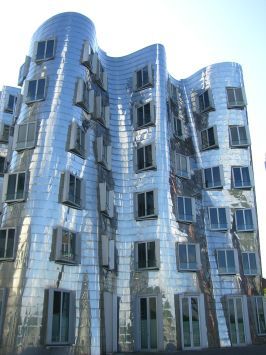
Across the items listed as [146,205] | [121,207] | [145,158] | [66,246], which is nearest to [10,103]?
[145,158]

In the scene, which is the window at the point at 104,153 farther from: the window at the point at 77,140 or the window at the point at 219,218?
the window at the point at 219,218

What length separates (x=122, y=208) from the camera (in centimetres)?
3228

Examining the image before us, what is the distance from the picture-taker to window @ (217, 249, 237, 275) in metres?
32.7

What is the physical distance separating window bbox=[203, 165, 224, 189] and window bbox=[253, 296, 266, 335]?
978 centimetres

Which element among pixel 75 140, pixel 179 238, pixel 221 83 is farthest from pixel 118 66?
pixel 179 238

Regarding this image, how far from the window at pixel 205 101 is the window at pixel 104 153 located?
11329 mm

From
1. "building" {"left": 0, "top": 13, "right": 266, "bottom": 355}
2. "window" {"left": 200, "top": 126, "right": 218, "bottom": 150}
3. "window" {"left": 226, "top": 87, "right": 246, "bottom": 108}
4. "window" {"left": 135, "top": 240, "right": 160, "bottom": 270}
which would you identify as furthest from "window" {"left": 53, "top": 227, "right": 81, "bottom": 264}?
"window" {"left": 226, "top": 87, "right": 246, "bottom": 108}

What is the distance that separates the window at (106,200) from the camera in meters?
29.6

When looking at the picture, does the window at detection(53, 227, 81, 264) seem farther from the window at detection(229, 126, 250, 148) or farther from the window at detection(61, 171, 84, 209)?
the window at detection(229, 126, 250, 148)

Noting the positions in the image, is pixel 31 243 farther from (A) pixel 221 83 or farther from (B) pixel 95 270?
(A) pixel 221 83

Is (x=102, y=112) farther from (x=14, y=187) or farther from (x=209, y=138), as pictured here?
(x=14, y=187)

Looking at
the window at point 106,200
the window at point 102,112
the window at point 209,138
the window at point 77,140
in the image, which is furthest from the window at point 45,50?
the window at point 209,138

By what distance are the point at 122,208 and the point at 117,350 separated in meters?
10.3

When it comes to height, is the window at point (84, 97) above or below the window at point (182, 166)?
above
